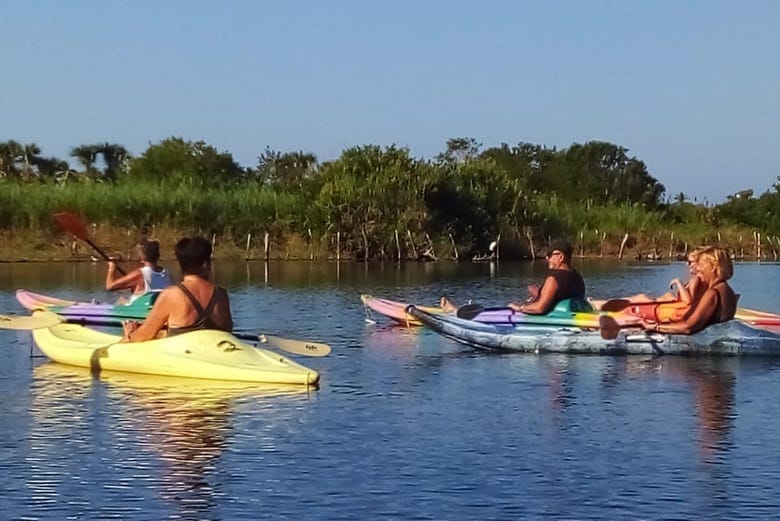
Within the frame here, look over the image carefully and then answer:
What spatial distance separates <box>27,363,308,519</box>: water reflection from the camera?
9531 millimetres

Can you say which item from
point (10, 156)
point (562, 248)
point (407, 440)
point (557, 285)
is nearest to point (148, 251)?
point (557, 285)

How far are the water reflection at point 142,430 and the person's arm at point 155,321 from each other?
0.43m

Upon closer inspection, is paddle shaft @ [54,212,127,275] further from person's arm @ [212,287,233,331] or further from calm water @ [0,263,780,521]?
person's arm @ [212,287,233,331]

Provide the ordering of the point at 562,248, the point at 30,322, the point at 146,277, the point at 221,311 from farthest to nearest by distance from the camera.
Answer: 1. the point at 562,248
2. the point at 146,277
3. the point at 30,322
4. the point at 221,311

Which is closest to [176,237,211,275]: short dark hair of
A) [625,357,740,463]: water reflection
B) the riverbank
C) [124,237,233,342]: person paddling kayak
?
[124,237,233,342]: person paddling kayak

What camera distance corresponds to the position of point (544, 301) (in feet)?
57.7

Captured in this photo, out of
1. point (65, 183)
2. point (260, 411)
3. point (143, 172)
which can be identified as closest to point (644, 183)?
point (143, 172)

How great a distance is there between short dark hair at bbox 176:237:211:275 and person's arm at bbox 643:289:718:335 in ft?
20.8

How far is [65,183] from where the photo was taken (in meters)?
56.5

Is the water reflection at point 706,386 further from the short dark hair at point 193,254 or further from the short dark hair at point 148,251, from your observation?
the short dark hair at point 148,251

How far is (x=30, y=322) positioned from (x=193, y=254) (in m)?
3.41

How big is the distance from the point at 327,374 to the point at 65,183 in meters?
43.0

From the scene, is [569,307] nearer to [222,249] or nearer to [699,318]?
[699,318]

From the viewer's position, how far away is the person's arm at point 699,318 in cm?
1670
